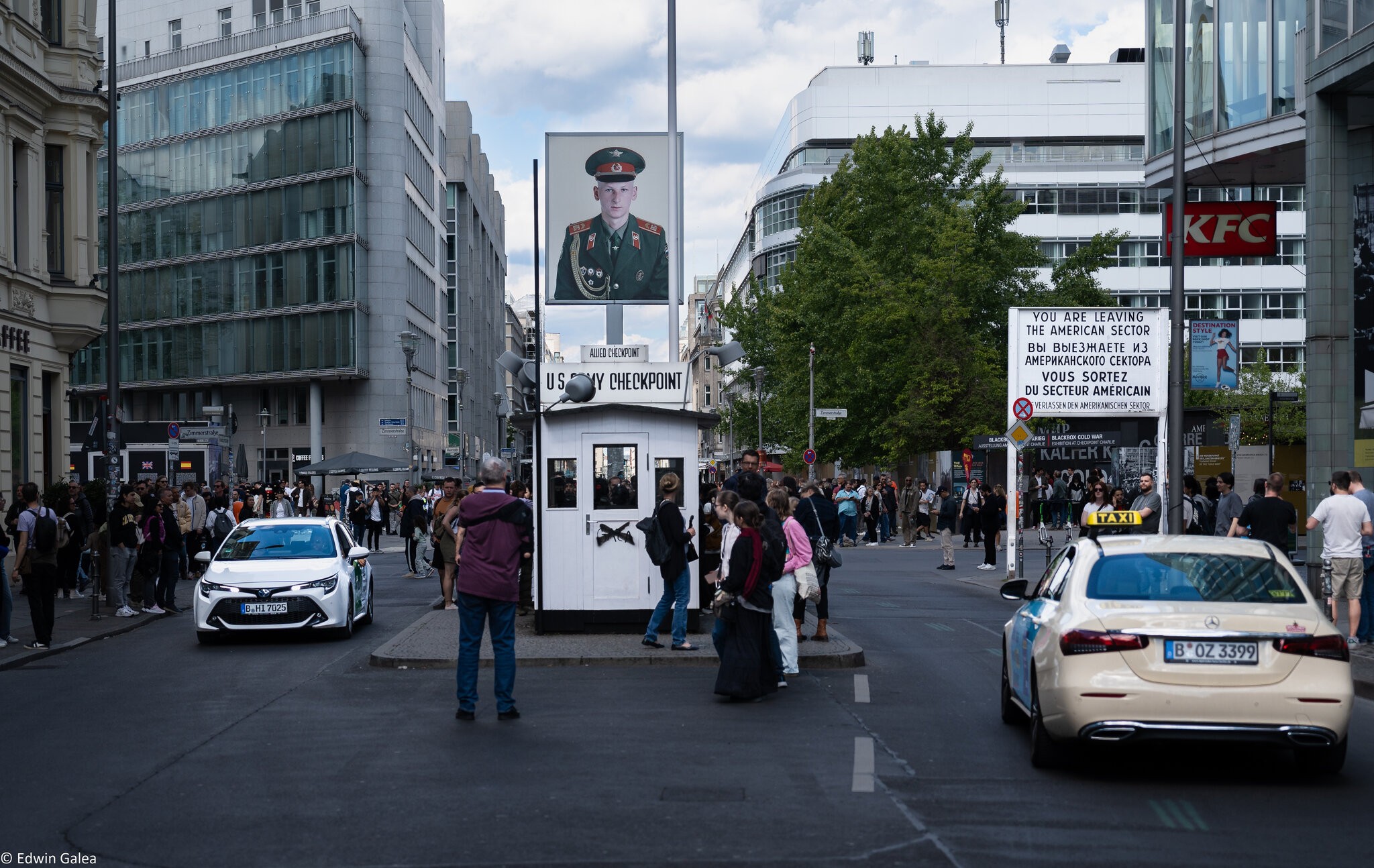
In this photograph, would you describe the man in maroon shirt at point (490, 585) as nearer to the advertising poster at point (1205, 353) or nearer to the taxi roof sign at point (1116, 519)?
the taxi roof sign at point (1116, 519)

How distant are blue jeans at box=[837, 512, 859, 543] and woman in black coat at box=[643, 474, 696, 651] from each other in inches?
1020

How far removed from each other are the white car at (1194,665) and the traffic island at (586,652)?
19.8 ft

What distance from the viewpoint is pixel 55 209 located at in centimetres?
3086

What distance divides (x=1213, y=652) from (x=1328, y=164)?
53.0 ft

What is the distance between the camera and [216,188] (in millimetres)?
73938

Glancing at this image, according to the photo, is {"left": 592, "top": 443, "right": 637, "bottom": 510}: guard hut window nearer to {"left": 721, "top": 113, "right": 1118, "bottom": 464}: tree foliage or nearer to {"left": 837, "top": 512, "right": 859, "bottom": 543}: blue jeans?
{"left": 837, "top": 512, "right": 859, "bottom": 543}: blue jeans

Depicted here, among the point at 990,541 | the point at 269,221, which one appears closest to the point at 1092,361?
the point at 990,541

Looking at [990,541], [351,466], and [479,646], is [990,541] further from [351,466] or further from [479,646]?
[479,646]

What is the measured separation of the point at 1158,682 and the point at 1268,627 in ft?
2.17

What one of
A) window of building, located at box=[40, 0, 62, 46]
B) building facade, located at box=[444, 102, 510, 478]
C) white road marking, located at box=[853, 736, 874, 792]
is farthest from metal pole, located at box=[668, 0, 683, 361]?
building facade, located at box=[444, 102, 510, 478]

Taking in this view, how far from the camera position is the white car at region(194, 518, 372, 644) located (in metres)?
17.8

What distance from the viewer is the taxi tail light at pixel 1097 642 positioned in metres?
8.67

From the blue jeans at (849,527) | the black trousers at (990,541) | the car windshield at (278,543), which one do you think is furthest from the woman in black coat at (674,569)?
the blue jeans at (849,527)

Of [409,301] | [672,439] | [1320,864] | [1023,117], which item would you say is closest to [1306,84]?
[672,439]
